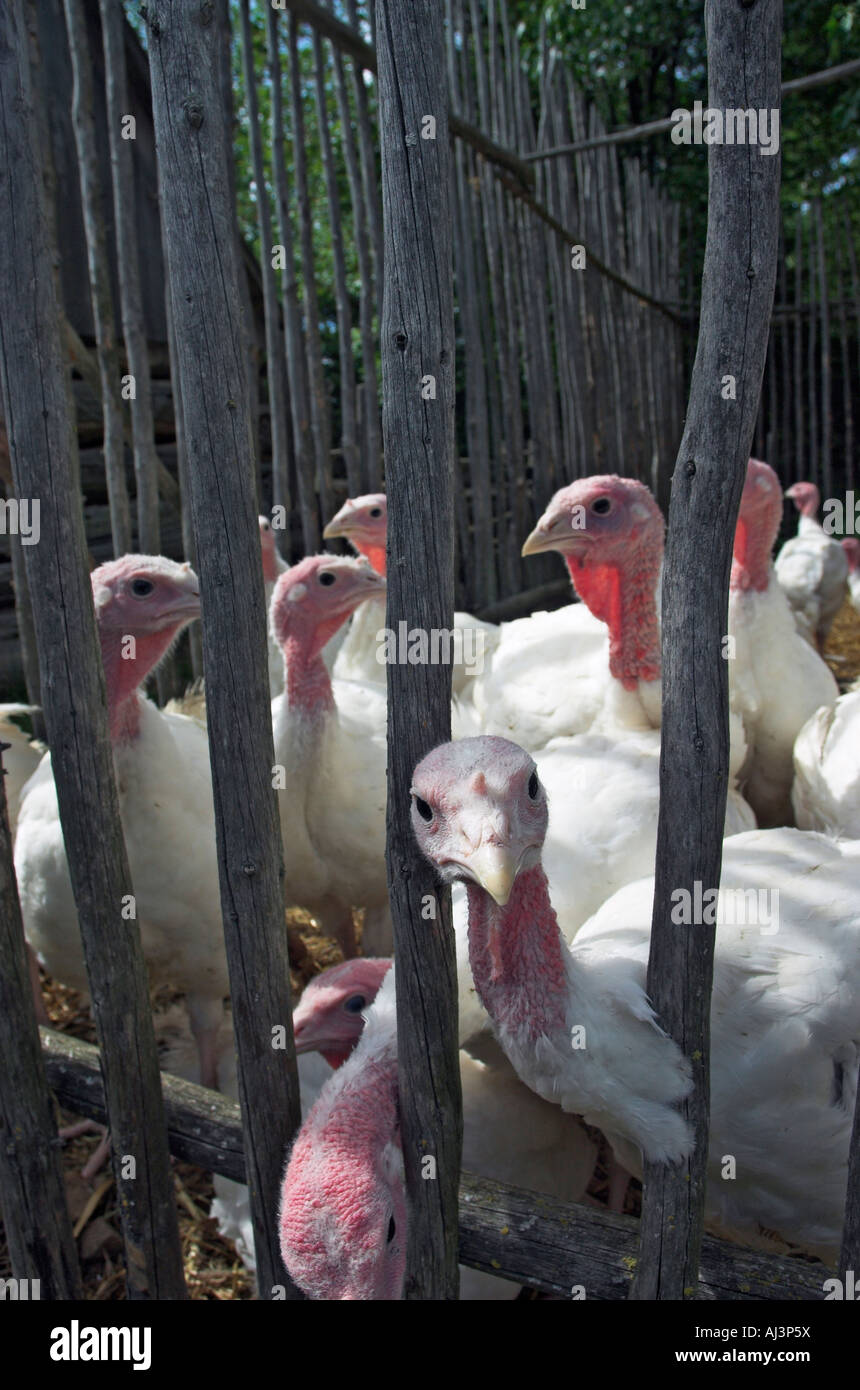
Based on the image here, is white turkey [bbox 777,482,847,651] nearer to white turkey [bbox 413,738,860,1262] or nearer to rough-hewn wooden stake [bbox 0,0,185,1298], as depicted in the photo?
white turkey [bbox 413,738,860,1262]

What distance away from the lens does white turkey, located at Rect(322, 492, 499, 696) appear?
394 centimetres

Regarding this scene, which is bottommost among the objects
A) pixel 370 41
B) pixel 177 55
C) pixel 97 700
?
pixel 97 700

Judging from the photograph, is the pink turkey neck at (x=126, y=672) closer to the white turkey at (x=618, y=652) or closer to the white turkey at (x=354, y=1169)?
the white turkey at (x=354, y=1169)

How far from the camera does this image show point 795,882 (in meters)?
2.26

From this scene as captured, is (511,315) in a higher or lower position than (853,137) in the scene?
lower

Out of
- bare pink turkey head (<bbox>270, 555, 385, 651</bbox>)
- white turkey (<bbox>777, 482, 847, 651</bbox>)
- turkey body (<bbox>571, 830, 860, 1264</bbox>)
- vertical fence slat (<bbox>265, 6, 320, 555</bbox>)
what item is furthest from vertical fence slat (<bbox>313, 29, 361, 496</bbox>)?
white turkey (<bbox>777, 482, 847, 651</bbox>)

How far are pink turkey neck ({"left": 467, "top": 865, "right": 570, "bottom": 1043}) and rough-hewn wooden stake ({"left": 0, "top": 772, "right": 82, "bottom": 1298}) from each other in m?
0.95

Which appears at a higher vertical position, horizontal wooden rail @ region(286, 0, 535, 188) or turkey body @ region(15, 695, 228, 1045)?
horizontal wooden rail @ region(286, 0, 535, 188)

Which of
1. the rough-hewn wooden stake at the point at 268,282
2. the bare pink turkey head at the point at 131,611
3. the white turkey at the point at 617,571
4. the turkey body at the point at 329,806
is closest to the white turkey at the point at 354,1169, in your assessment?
the turkey body at the point at 329,806

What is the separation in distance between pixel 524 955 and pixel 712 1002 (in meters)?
0.53

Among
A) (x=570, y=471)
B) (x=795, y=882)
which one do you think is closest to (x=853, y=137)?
(x=570, y=471)

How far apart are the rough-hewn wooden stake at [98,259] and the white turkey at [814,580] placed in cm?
480
